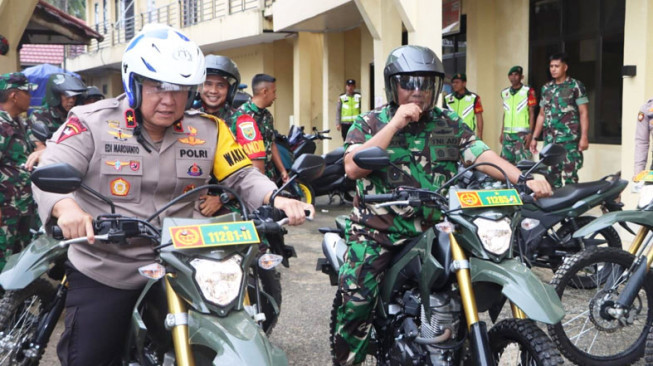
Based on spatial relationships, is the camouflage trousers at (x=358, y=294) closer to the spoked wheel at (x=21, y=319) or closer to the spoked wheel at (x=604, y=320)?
the spoked wheel at (x=604, y=320)

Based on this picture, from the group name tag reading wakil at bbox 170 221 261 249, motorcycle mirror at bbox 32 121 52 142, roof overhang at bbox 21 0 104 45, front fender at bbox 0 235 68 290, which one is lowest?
front fender at bbox 0 235 68 290

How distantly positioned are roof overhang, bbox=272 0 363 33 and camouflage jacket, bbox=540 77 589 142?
5464 mm

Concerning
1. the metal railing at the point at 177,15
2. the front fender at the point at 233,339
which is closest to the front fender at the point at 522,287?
the front fender at the point at 233,339

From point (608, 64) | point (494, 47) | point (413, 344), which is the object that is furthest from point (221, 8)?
point (413, 344)

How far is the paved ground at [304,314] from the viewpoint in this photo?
15.9ft

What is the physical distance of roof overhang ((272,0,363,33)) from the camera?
1478 cm

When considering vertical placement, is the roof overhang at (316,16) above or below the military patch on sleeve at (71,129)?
above

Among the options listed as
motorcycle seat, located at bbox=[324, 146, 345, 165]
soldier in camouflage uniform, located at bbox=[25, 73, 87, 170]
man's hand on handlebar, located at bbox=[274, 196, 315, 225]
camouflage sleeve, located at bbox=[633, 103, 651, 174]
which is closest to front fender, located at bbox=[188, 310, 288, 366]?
man's hand on handlebar, located at bbox=[274, 196, 315, 225]

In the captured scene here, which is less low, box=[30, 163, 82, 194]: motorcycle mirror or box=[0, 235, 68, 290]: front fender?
box=[30, 163, 82, 194]: motorcycle mirror

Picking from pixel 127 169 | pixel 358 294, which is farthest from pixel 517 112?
pixel 127 169

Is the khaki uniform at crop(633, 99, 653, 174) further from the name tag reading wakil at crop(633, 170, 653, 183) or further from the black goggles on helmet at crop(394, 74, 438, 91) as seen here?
the black goggles on helmet at crop(394, 74, 438, 91)

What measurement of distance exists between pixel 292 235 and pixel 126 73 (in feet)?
22.2

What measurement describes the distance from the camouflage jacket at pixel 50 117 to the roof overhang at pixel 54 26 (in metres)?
9.12

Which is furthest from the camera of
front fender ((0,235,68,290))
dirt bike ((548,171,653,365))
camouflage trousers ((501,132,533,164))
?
camouflage trousers ((501,132,533,164))
